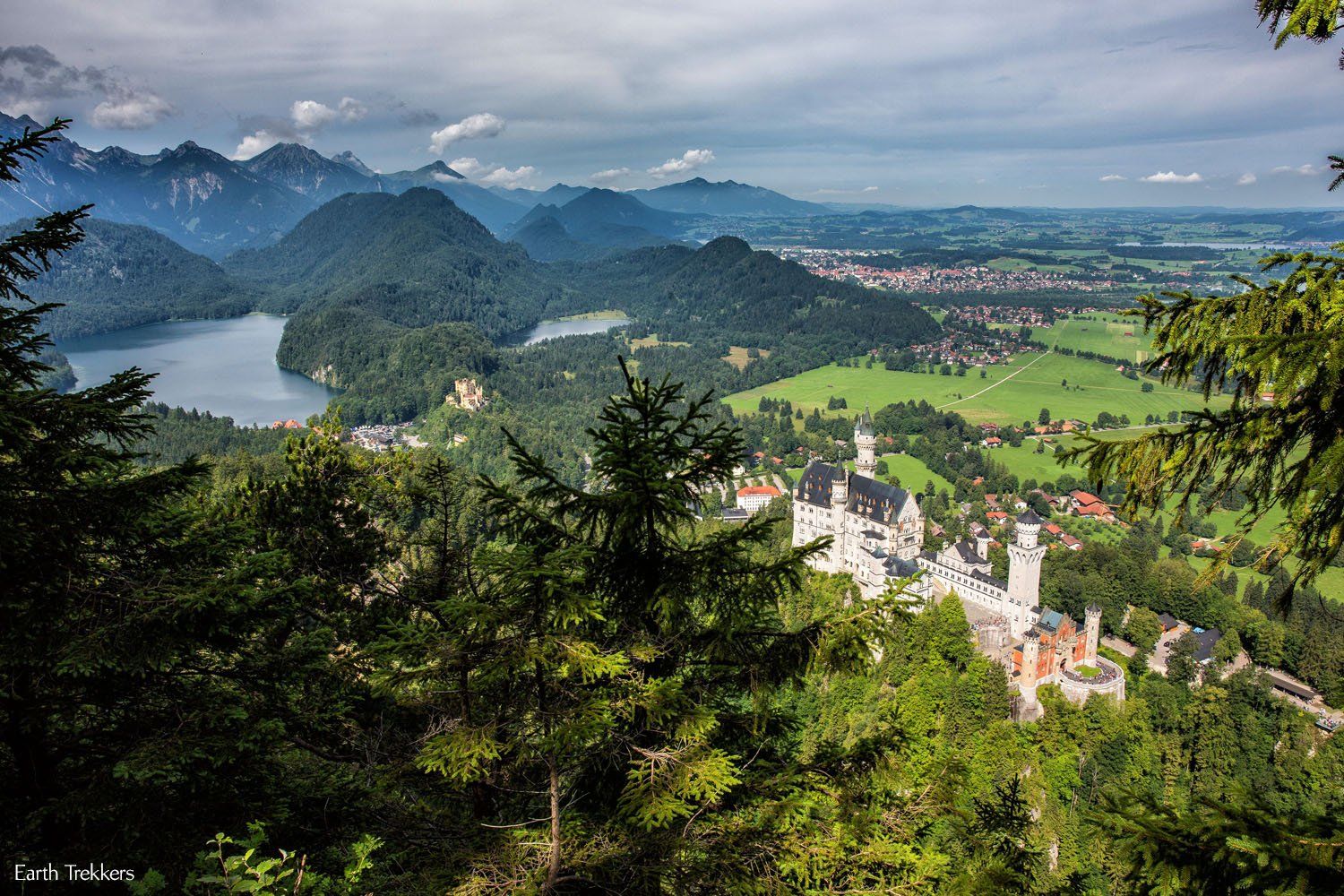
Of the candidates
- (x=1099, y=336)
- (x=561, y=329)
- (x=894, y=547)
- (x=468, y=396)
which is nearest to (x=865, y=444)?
(x=894, y=547)

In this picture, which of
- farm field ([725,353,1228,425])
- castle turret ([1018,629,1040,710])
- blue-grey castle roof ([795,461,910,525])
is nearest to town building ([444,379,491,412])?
farm field ([725,353,1228,425])

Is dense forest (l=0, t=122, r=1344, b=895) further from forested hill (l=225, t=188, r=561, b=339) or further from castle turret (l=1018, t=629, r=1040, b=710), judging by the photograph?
forested hill (l=225, t=188, r=561, b=339)

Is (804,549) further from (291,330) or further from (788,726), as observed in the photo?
(291,330)

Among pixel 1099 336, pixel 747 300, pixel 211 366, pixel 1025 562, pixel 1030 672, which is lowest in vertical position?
pixel 1030 672

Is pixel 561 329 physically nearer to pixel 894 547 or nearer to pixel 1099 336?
pixel 1099 336

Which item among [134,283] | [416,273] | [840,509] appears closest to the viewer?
[840,509]

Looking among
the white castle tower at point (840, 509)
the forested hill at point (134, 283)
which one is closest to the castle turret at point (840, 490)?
the white castle tower at point (840, 509)
